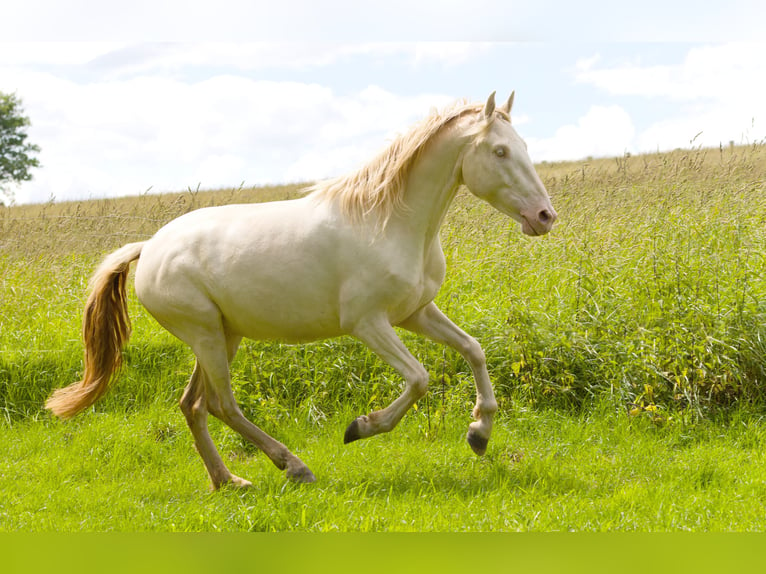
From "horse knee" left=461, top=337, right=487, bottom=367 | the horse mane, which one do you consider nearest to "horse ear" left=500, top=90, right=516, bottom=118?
the horse mane

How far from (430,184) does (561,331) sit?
7.63 ft

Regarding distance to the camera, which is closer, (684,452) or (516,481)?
(516,481)

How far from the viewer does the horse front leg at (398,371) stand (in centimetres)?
441

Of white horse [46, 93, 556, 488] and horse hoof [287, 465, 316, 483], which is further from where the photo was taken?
horse hoof [287, 465, 316, 483]

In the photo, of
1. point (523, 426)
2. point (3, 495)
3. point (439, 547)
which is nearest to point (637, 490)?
point (523, 426)

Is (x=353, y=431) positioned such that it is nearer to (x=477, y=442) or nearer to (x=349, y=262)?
(x=477, y=442)

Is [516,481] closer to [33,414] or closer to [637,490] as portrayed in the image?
[637,490]

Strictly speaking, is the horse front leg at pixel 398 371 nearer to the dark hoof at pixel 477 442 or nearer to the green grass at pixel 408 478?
the green grass at pixel 408 478

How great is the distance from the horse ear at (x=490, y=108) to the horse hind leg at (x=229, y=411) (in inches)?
84.9

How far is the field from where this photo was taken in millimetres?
4316

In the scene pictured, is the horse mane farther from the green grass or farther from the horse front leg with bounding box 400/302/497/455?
the green grass

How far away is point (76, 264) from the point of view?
29.7ft

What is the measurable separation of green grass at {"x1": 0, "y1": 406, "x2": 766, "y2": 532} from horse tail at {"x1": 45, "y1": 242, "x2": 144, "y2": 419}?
1.85ft

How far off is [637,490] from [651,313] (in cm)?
215
